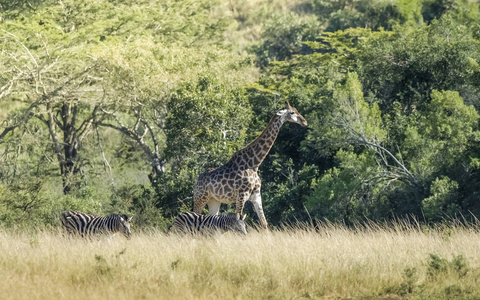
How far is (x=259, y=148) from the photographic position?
14484 millimetres

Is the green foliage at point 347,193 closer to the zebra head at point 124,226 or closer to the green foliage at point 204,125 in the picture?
the green foliage at point 204,125

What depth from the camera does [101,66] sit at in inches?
1085

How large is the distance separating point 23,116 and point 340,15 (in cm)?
2833

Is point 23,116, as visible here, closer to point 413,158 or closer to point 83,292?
point 413,158

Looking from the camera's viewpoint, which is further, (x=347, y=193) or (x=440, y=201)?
(x=347, y=193)

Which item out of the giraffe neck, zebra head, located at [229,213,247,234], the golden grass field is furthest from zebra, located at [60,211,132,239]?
the giraffe neck

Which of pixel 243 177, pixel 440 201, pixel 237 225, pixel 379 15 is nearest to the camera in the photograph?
pixel 237 225

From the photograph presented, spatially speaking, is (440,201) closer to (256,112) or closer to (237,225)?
(237,225)

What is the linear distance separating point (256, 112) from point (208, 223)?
13878 mm

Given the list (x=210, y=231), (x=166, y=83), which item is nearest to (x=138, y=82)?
(x=166, y=83)

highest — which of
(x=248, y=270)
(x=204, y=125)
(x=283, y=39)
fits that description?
(x=248, y=270)

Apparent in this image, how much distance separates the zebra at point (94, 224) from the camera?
12641 mm

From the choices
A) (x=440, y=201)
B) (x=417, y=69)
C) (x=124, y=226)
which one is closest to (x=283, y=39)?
(x=417, y=69)

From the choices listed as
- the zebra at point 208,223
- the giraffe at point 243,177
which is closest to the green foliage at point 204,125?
the giraffe at point 243,177
